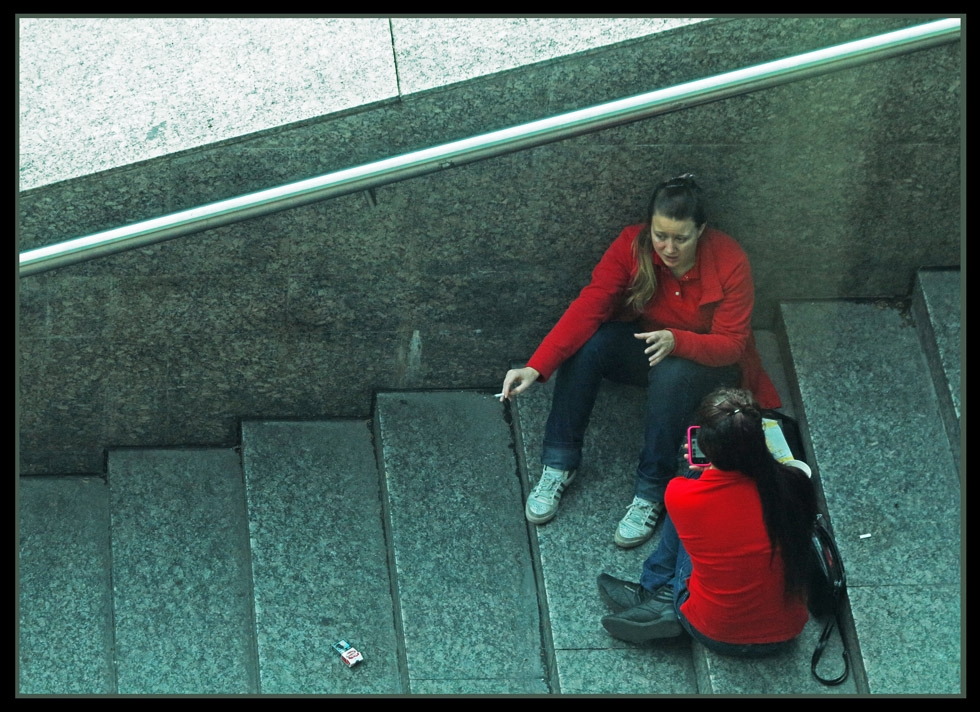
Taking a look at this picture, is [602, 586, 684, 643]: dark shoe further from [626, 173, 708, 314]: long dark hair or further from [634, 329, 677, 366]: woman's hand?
[626, 173, 708, 314]: long dark hair

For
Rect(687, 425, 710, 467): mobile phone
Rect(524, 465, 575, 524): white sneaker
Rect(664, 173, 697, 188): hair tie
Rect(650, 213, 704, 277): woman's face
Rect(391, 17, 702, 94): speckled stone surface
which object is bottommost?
Rect(524, 465, 575, 524): white sneaker

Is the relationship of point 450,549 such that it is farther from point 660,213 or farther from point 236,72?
point 236,72

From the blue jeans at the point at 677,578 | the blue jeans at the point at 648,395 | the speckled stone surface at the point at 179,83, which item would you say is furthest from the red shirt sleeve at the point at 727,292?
the speckled stone surface at the point at 179,83

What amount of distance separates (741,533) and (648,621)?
529 mm

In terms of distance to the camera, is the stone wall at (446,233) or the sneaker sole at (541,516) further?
the sneaker sole at (541,516)

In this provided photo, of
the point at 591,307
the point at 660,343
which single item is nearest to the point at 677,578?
the point at 660,343

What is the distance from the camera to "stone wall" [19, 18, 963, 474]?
12.9 feet

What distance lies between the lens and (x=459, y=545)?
171 inches

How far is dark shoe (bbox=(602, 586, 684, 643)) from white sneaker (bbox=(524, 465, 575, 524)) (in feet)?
1.54

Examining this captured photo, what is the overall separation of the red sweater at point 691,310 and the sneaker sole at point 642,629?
34.4 inches

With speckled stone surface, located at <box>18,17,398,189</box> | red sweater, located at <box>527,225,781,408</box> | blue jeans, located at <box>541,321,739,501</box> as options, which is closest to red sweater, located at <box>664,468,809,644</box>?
blue jeans, located at <box>541,321,739,501</box>

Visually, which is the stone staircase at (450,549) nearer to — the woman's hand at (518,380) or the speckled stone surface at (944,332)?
the speckled stone surface at (944,332)

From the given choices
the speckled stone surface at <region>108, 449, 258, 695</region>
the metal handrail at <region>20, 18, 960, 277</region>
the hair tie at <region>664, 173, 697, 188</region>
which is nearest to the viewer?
the metal handrail at <region>20, 18, 960, 277</region>

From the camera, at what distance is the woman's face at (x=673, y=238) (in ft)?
13.0
